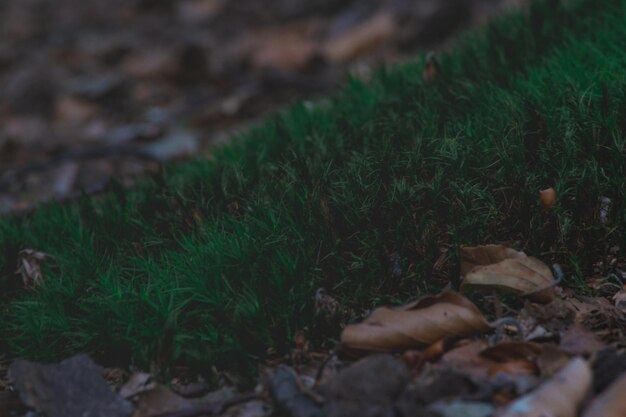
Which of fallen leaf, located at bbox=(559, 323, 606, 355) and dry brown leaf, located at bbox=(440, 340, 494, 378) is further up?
dry brown leaf, located at bbox=(440, 340, 494, 378)

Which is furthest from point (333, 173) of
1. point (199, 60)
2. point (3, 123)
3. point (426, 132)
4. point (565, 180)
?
point (3, 123)

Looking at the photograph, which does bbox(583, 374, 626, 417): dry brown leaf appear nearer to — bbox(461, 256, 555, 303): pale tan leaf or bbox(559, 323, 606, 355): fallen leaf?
bbox(559, 323, 606, 355): fallen leaf

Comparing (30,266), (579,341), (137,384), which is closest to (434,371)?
(579,341)

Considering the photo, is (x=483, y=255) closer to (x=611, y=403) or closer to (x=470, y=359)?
(x=470, y=359)

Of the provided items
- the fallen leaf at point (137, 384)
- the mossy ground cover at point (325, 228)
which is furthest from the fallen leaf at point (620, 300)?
the fallen leaf at point (137, 384)

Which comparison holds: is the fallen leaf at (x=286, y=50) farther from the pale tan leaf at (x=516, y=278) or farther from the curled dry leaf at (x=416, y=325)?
the curled dry leaf at (x=416, y=325)

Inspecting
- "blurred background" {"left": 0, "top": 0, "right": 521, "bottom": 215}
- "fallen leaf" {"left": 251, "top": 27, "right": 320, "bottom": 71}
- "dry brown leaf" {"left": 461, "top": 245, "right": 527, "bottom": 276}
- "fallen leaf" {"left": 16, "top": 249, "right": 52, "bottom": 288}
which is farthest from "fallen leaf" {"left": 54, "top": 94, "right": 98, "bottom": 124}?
"dry brown leaf" {"left": 461, "top": 245, "right": 527, "bottom": 276}
